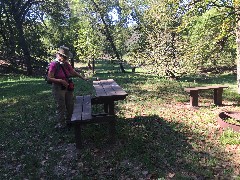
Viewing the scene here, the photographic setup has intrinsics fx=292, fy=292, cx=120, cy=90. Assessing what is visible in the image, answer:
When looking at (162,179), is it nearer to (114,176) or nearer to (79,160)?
(114,176)

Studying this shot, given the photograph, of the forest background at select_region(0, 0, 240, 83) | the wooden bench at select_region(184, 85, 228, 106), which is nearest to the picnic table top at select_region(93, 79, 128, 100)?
the wooden bench at select_region(184, 85, 228, 106)

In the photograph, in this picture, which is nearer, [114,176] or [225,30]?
[114,176]

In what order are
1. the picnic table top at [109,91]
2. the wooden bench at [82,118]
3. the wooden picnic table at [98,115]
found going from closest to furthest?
1. the wooden bench at [82,118]
2. the wooden picnic table at [98,115]
3. the picnic table top at [109,91]

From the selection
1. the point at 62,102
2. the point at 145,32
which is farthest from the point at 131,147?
the point at 145,32

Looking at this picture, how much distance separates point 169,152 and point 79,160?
2037 millimetres

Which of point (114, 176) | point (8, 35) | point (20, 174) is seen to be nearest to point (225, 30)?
point (114, 176)

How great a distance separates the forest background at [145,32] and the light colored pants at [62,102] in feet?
21.0

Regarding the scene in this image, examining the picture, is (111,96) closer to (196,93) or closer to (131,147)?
(131,147)

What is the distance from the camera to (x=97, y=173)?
596cm

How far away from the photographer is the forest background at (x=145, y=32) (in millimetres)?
13466

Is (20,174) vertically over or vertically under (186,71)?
under

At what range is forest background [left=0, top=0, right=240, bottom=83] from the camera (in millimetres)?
13466

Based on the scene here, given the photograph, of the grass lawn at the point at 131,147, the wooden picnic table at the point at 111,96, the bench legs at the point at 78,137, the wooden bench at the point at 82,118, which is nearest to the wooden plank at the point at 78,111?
the wooden bench at the point at 82,118

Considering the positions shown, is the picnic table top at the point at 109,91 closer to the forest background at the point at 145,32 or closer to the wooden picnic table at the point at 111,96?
the wooden picnic table at the point at 111,96
